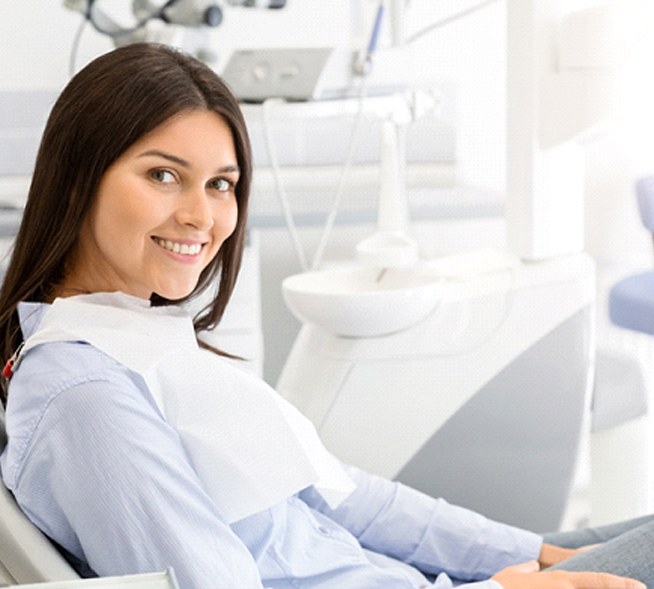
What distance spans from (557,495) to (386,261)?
0.52 m

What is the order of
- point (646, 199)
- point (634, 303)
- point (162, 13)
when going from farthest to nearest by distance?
point (646, 199) < point (634, 303) < point (162, 13)

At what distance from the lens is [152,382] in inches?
40.5

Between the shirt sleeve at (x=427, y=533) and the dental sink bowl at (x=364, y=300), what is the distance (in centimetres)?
43

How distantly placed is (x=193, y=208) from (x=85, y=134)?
12 centimetres

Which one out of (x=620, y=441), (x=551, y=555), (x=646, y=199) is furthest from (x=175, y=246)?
(x=646, y=199)

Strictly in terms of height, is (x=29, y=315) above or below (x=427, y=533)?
above

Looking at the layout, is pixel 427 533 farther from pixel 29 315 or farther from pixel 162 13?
pixel 162 13

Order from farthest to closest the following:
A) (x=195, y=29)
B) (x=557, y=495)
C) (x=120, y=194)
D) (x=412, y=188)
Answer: (x=412, y=188) → (x=195, y=29) → (x=557, y=495) → (x=120, y=194)

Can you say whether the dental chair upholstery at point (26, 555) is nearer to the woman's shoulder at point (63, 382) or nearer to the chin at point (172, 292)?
the woman's shoulder at point (63, 382)

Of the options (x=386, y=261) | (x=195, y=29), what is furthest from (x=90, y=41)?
(x=386, y=261)

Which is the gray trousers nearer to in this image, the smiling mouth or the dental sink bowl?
the smiling mouth

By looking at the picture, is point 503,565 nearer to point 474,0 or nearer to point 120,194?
point 120,194

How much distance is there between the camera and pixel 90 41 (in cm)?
257

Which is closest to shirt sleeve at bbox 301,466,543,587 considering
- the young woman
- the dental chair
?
the young woman
